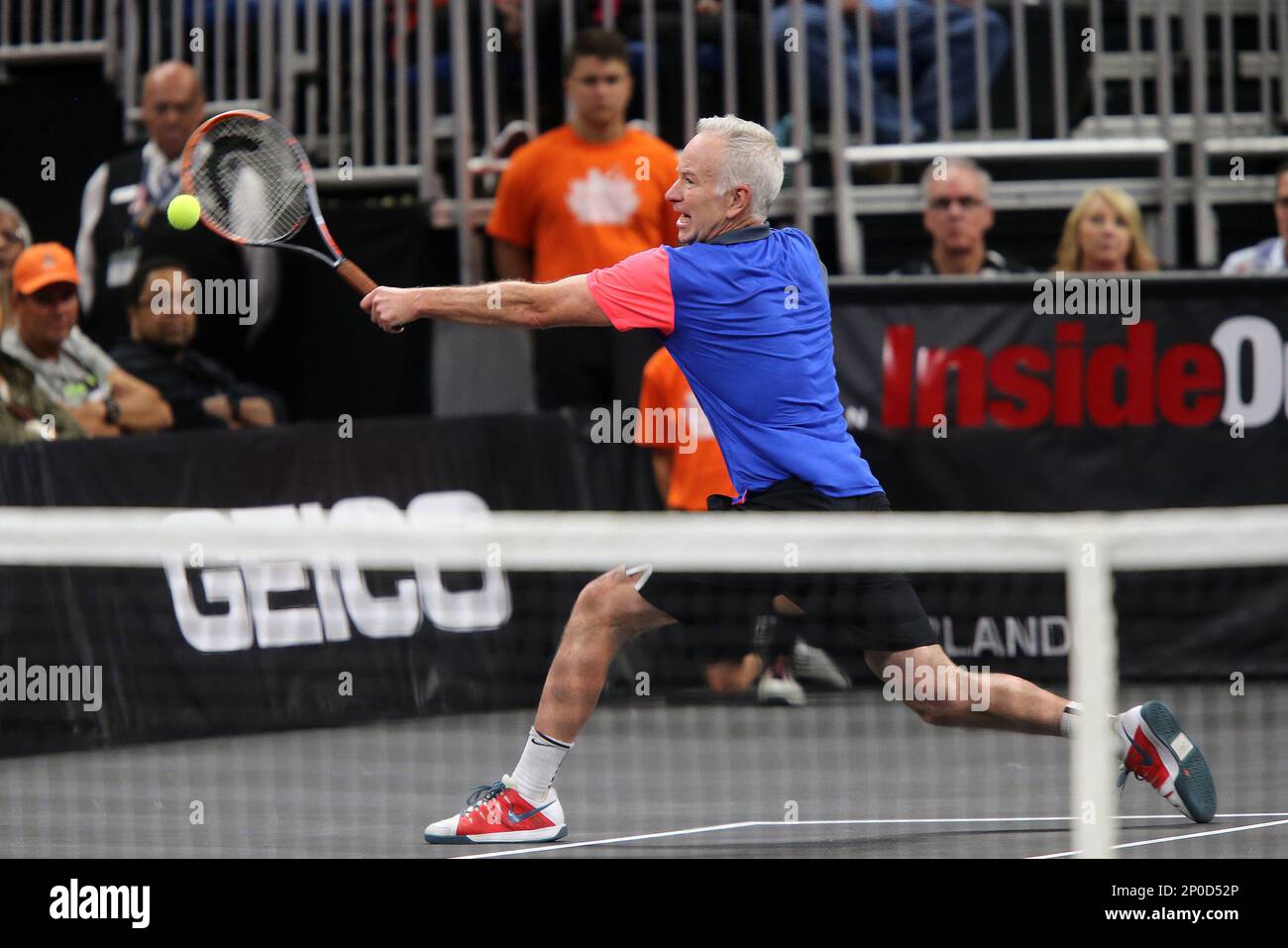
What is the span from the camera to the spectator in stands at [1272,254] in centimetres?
1070

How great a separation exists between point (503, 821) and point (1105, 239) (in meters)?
5.21

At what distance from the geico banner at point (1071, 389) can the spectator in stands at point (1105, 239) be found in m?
0.22

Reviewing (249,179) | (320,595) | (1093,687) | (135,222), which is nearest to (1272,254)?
(320,595)

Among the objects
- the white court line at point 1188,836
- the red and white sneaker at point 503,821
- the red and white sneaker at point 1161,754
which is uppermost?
the red and white sneaker at point 1161,754

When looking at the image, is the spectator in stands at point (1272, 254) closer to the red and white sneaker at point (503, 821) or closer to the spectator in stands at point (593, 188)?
the spectator in stands at point (593, 188)

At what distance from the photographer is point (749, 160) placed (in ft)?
20.0

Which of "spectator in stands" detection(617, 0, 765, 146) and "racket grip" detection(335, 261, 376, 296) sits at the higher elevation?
"spectator in stands" detection(617, 0, 765, 146)

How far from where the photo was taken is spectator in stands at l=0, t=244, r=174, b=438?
934 cm

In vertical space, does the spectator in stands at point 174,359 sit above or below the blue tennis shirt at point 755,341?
above

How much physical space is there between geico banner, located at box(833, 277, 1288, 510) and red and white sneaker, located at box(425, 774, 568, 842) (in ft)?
13.8
